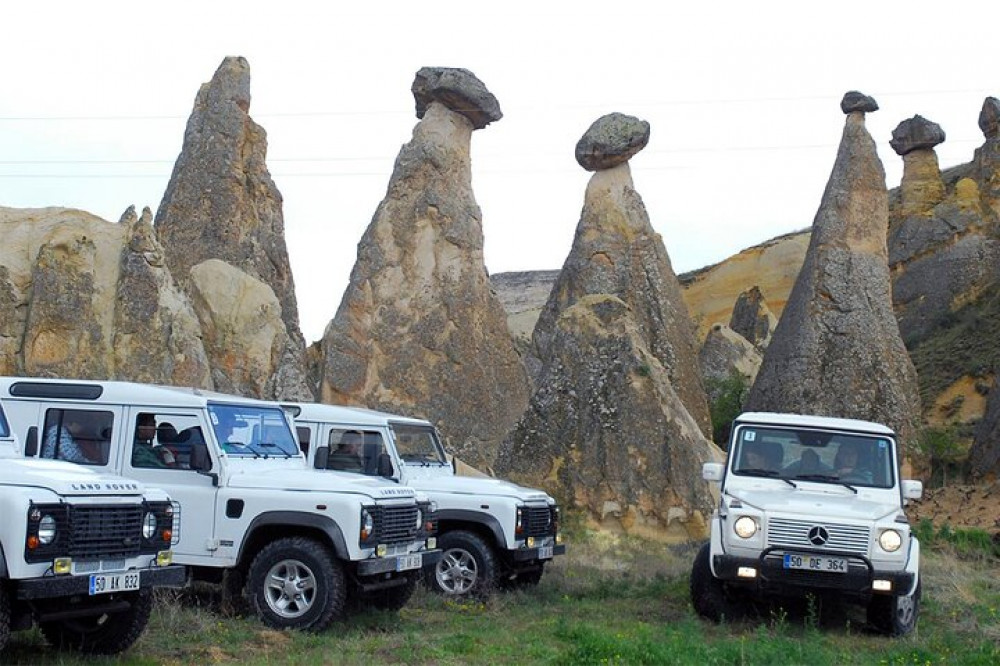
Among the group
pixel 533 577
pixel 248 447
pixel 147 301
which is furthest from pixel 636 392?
pixel 248 447

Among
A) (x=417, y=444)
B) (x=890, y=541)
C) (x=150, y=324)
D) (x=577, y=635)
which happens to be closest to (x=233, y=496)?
(x=577, y=635)

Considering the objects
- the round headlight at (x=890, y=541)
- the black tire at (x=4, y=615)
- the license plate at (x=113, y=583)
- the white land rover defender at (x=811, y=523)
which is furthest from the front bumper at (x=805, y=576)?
the black tire at (x=4, y=615)

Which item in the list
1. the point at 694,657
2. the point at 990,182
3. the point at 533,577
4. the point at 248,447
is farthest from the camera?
the point at 990,182

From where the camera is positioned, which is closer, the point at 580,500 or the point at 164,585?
the point at 164,585

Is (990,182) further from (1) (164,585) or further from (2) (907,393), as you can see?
(1) (164,585)

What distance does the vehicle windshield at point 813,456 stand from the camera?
493 inches

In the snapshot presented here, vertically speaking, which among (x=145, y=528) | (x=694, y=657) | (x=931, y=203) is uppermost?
(x=931, y=203)

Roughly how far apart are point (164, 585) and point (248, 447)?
107 inches

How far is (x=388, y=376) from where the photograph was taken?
32156mm

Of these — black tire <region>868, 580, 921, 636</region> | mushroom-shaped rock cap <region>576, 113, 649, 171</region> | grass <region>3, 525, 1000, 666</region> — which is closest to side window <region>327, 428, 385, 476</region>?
grass <region>3, 525, 1000, 666</region>

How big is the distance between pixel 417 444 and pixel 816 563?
4.95 meters

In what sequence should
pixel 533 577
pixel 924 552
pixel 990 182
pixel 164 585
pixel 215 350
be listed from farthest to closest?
pixel 990 182 → pixel 215 350 → pixel 924 552 → pixel 533 577 → pixel 164 585

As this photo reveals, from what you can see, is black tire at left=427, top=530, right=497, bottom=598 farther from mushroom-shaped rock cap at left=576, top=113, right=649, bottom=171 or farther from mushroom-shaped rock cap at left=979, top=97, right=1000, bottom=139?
mushroom-shaped rock cap at left=979, top=97, right=1000, bottom=139

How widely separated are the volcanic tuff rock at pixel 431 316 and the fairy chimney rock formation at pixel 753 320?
17733mm
